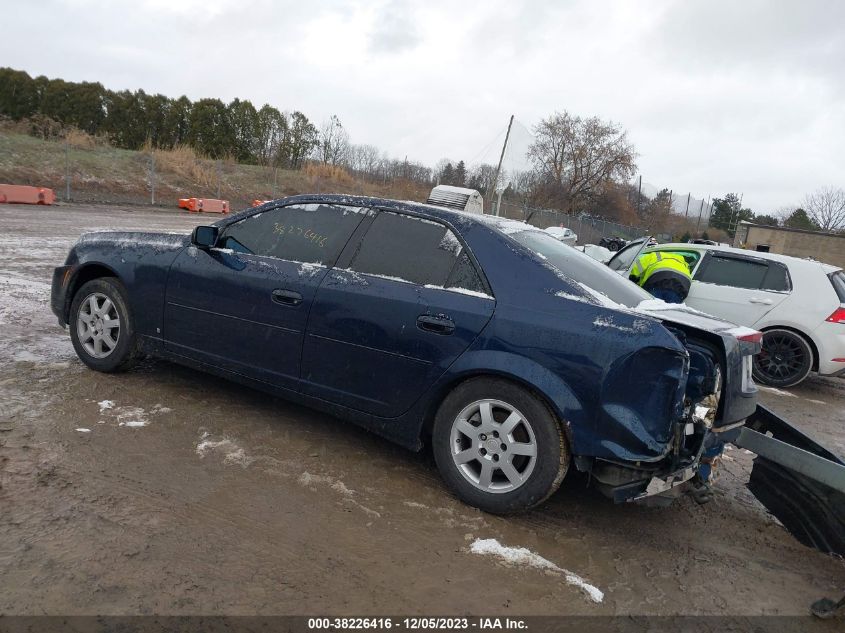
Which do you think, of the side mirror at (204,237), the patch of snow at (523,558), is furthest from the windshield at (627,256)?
the patch of snow at (523,558)

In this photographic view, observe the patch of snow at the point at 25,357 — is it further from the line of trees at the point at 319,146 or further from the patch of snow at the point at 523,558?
the line of trees at the point at 319,146

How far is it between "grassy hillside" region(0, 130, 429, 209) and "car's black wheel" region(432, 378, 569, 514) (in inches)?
945

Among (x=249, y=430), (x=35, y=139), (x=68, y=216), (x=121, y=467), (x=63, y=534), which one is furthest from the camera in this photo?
(x=35, y=139)

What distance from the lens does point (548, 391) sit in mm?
3035

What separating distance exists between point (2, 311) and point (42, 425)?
3361 millimetres

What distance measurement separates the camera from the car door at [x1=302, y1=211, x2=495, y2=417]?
132 inches

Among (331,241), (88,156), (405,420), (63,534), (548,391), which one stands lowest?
(63,534)

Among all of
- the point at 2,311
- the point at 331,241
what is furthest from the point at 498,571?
the point at 2,311

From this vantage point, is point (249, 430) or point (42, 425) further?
point (249, 430)

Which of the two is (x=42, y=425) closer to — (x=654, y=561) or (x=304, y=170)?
(x=654, y=561)

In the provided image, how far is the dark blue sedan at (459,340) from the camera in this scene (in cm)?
298

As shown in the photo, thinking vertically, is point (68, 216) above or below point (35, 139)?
below

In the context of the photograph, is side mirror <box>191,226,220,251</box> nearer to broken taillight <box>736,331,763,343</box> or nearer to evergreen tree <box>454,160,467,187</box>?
broken taillight <box>736,331,763,343</box>

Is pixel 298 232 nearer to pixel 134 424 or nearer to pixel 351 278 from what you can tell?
pixel 351 278
